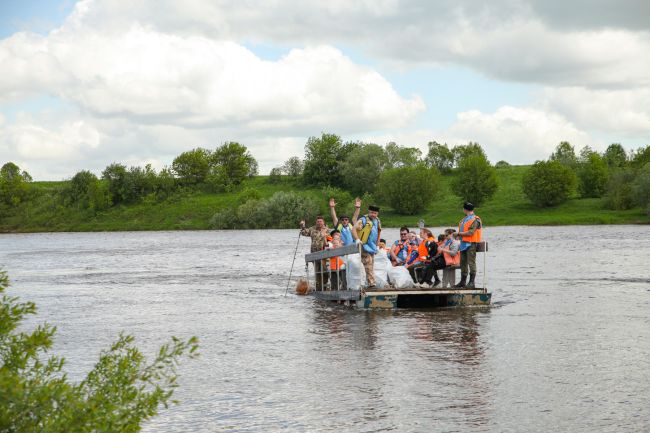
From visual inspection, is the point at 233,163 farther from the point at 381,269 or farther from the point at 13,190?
the point at 381,269

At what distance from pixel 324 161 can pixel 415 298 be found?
111 m

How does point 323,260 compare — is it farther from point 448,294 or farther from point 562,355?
point 562,355

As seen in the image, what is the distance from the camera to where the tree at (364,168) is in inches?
4756

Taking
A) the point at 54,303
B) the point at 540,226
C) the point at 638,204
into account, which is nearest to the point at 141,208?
the point at 540,226

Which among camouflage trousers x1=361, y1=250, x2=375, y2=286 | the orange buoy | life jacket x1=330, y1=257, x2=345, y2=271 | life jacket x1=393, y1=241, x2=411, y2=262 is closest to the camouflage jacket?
life jacket x1=330, y1=257, x2=345, y2=271

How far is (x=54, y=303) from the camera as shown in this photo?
2581cm

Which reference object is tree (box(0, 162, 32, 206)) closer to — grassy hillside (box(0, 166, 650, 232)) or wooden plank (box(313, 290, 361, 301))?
grassy hillside (box(0, 166, 650, 232))

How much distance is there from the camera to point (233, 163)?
471 feet

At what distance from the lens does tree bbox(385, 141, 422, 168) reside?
12262 cm

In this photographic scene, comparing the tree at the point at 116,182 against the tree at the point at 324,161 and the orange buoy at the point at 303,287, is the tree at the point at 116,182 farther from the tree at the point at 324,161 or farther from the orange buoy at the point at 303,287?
the orange buoy at the point at 303,287

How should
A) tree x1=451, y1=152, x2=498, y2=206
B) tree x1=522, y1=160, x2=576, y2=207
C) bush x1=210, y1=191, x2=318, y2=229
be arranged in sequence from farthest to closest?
tree x1=451, y1=152, x2=498, y2=206 < tree x1=522, y1=160, x2=576, y2=207 < bush x1=210, y1=191, x2=318, y2=229

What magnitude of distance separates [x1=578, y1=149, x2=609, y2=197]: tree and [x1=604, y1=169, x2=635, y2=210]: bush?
5.82 metres

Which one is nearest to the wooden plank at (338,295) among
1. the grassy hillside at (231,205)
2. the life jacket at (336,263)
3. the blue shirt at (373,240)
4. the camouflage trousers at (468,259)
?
the life jacket at (336,263)

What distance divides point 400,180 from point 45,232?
56.2m
